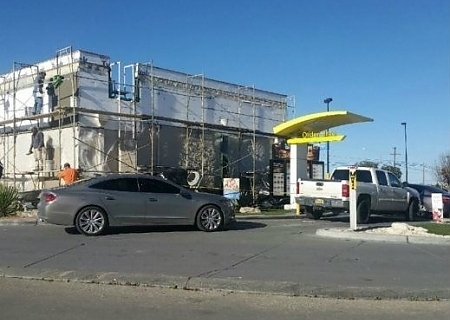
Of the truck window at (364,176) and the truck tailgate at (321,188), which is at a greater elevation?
the truck window at (364,176)

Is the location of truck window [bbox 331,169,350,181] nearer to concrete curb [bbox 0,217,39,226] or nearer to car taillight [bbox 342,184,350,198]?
car taillight [bbox 342,184,350,198]

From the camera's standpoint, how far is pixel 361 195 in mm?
19297

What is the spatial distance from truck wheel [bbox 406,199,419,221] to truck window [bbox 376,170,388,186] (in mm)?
1695

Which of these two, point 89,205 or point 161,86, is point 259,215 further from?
point 161,86

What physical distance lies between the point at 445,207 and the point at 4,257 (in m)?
18.6

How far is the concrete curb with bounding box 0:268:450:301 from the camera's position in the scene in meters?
8.06

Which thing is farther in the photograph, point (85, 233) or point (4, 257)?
point (85, 233)

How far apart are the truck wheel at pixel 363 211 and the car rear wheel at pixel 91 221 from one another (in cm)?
870

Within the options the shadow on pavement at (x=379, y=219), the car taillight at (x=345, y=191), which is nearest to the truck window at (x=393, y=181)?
the shadow on pavement at (x=379, y=219)

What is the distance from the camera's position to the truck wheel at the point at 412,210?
21.4 meters

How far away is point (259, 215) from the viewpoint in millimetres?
21031

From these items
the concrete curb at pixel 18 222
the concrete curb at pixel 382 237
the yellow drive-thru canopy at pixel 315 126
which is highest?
the yellow drive-thru canopy at pixel 315 126

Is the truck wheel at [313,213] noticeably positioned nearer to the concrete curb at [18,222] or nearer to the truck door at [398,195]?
the truck door at [398,195]

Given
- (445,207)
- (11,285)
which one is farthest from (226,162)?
(11,285)
